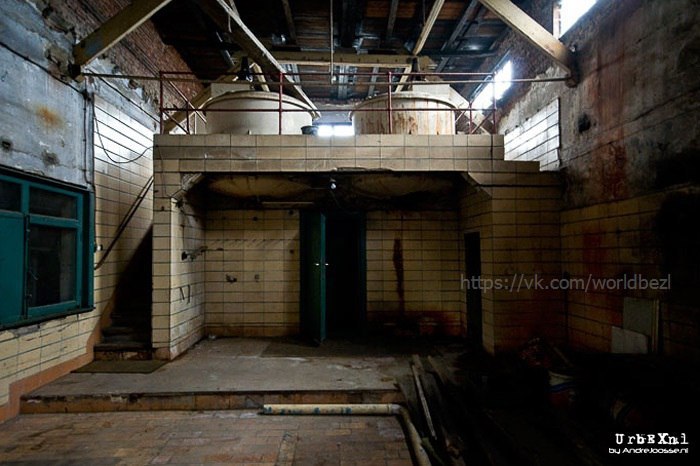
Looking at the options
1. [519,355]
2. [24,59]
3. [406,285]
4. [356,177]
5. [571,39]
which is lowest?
[519,355]

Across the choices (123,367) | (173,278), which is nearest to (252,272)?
(173,278)

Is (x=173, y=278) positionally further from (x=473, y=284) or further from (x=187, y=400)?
(x=473, y=284)

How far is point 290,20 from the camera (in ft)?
23.2

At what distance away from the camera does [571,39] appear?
4.95 m

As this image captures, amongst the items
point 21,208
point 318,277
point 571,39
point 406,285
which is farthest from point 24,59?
point 571,39

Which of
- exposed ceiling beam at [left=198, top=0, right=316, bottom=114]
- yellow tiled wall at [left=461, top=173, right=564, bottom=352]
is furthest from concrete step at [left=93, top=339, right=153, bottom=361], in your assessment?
yellow tiled wall at [left=461, top=173, right=564, bottom=352]

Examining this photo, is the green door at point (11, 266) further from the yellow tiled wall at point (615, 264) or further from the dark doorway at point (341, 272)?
the yellow tiled wall at point (615, 264)

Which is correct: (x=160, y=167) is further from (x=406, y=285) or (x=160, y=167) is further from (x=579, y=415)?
(x=579, y=415)

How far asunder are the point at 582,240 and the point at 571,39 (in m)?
2.89

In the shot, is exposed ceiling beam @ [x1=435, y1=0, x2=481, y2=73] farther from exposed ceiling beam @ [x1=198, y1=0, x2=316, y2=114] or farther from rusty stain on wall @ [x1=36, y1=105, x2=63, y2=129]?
rusty stain on wall @ [x1=36, y1=105, x2=63, y2=129]

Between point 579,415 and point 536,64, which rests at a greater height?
point 536,64

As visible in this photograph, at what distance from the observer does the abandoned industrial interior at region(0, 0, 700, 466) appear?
129 inches

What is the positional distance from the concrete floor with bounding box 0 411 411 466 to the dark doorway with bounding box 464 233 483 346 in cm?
265

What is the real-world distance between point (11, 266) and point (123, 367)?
182cm
